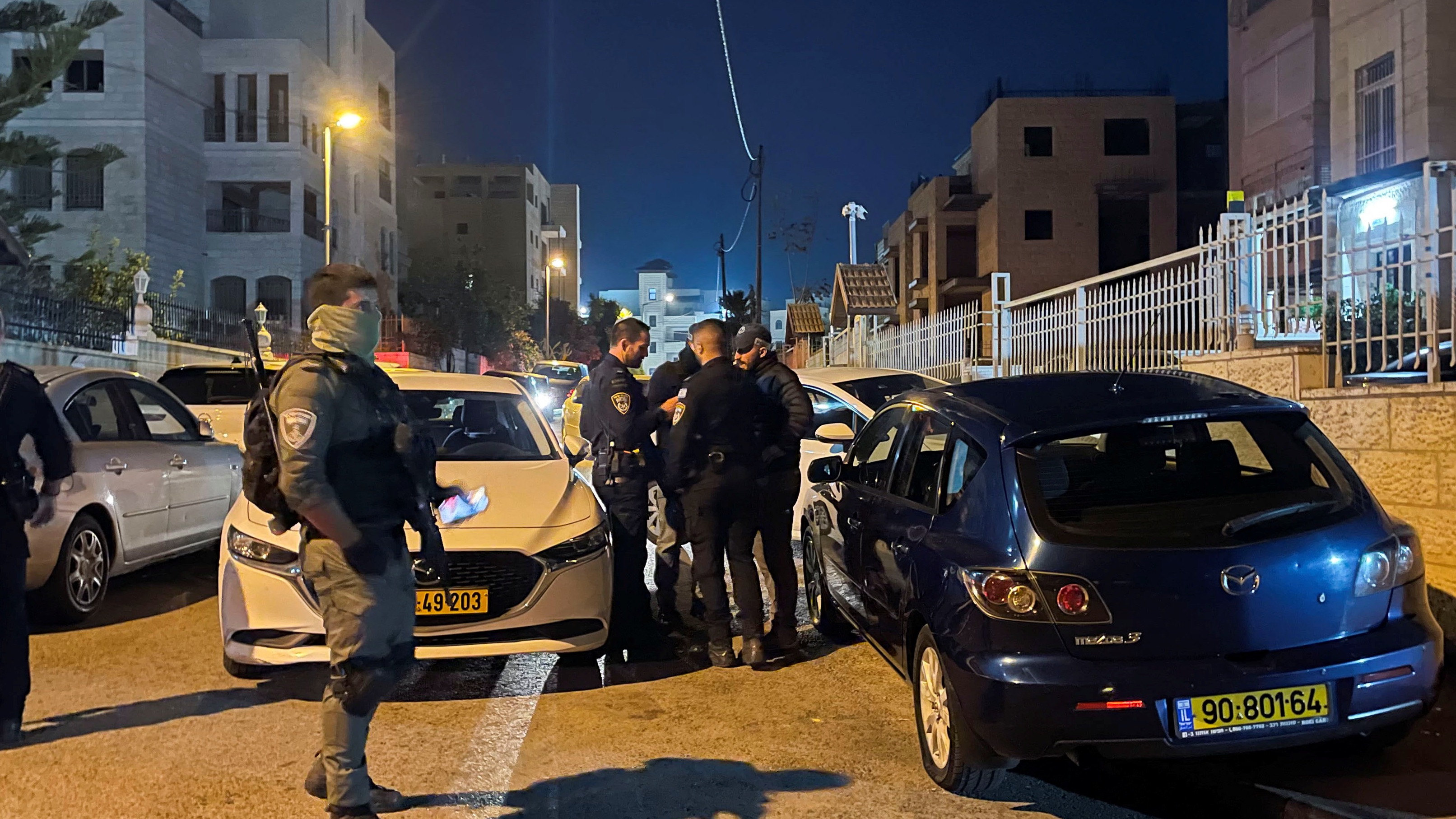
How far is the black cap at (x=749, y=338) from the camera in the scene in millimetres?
6871

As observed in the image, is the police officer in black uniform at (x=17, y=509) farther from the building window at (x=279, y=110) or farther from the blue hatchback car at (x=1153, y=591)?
the building window at (x=279, y=110)

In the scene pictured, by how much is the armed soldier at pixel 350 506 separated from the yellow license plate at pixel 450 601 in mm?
1413

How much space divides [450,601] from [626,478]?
168 cm

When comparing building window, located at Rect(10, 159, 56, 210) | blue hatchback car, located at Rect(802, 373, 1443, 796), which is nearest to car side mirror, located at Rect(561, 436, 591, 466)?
blue hatchback car, located at Rect(802, 373, 1443, 796)

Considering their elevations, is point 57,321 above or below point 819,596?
above

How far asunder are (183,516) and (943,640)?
19.6 feet

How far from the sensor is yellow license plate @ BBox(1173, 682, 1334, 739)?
3.52 meters

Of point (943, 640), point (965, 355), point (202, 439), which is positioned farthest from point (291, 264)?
point (943, 640)

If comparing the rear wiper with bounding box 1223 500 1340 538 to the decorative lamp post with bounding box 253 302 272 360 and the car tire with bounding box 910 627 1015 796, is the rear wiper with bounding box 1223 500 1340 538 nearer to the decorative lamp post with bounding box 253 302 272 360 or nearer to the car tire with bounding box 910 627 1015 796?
the car tire with bounding box 910 627 1015 796

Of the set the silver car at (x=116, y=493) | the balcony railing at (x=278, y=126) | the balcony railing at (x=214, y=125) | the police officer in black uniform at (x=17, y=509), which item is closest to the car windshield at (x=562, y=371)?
the balcony railing at (x=278, y=126)

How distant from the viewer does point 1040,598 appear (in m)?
3.63

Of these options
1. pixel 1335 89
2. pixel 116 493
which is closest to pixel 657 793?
pixel 116 493

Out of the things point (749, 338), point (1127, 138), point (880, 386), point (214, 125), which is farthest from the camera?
point (1127, 138)

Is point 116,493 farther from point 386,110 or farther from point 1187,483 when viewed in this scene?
point 386,110
